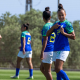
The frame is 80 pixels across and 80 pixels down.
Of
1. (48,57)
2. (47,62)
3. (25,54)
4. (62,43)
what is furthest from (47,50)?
(25,54)

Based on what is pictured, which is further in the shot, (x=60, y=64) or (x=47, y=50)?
(x=47, y=50)

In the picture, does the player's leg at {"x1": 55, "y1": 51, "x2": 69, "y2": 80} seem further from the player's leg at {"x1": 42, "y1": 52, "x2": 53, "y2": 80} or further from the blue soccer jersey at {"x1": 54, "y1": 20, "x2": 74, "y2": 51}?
the player's leg at {"x1": 42, "y1": 52, "x2": 53, "y2": 80}

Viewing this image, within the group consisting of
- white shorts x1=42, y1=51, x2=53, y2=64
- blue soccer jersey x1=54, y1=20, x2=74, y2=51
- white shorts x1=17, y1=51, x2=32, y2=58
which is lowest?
white shorts x1=17, y1=51, x2=32, y2=58

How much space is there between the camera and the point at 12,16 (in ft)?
113

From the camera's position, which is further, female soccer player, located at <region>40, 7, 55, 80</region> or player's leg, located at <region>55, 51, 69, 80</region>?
female soccer player, located at <region>40, 7, 55, 80</region>

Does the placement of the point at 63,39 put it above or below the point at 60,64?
above

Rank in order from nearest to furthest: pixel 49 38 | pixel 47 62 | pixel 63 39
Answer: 1. pixel 63 39
2. pixel 47 62
3. pixel 49 38

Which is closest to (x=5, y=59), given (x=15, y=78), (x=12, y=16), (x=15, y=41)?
(x=15, y=41)

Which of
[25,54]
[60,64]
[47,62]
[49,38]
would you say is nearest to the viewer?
[60,64]

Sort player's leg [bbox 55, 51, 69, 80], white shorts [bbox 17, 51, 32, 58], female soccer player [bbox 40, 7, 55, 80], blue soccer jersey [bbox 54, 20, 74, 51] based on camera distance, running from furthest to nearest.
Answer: white shorts [bbox 17, 51, 32, 58], female soccer player [bbox 40, 7, 55, 80], blue soccer jersey [bbox 54, 20, 74, 51], player's leg [bbox 55, 51, 69, 80]

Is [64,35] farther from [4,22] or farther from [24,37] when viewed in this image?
[4,22]

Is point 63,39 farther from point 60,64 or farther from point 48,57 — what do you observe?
point 48,57

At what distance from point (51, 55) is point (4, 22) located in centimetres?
2773

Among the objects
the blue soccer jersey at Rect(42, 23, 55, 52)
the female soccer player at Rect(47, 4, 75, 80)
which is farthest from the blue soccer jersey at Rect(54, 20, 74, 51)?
the blue soccer jersey at Rect(42, 23, 55, 52)
